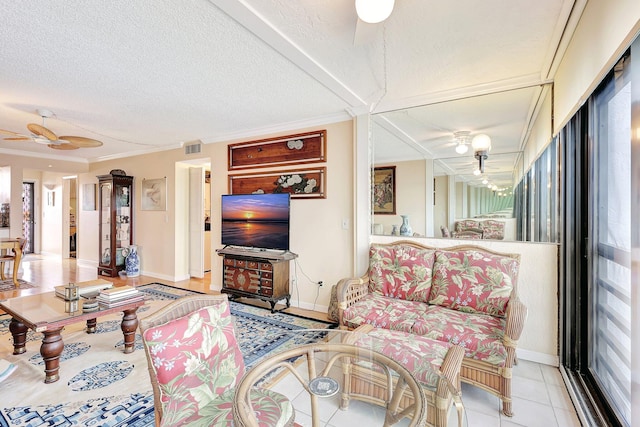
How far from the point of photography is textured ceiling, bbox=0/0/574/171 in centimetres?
182

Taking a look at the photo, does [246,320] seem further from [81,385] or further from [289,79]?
[289,79]

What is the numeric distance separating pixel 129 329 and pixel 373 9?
2.90 m

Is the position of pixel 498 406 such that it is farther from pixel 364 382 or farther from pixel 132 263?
pixel 132 263

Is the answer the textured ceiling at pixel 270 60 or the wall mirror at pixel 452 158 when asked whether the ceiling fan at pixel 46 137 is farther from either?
the wall mirror at pixel 452 158

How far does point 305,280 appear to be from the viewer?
13.0ft

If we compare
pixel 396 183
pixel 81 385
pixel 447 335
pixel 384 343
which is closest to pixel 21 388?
pixel 81 385

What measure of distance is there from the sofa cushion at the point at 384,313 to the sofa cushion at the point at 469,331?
78 mm

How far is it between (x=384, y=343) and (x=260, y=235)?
2.58 metres

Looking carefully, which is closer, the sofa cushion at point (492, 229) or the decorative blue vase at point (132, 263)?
the sofa cushion at point (492, 229)

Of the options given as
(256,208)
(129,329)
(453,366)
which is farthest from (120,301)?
(453,366)

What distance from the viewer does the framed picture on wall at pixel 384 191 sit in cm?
341

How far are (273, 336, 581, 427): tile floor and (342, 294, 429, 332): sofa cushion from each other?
58 centimetres

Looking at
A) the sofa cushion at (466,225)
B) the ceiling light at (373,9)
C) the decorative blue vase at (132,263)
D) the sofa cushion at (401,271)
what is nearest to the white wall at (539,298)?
the sofa cushion at (466,225)

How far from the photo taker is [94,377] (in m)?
2.25
